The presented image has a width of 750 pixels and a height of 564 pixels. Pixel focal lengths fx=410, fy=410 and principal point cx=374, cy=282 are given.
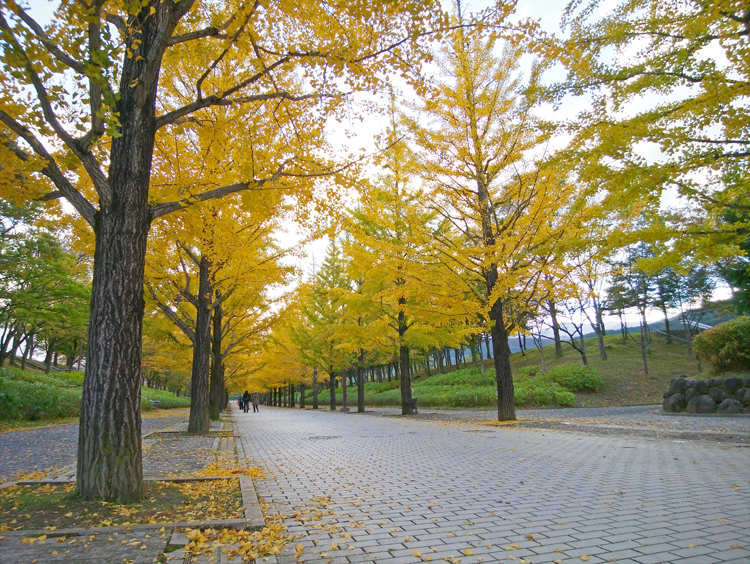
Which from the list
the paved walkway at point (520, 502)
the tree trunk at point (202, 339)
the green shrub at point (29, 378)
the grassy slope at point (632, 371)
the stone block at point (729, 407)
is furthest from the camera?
the grassy slope at point (632, 371)

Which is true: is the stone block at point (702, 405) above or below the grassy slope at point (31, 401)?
below

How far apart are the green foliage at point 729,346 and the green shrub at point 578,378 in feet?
15.2

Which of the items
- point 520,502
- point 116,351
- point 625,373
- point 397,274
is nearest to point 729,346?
point 625,373

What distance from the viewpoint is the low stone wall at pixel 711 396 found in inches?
448

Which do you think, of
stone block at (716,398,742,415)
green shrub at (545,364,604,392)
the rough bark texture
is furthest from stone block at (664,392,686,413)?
the rough bark texture

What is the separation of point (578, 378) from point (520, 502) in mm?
18002

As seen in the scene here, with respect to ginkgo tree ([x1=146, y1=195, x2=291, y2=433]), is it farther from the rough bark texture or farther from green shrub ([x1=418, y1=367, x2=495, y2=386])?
green shrub ([x1=418, y1=367, x2=495, y2=386])

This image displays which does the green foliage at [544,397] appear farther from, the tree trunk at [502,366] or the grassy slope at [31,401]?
the grassy slope at [31,401]

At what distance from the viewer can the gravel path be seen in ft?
19.9

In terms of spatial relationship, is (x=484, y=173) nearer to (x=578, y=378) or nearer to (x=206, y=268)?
(x=206, y=268)

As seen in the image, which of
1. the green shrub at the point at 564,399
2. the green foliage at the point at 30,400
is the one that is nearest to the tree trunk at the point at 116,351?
the green foliage at the point at 30,400

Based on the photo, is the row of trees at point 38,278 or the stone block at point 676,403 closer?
the stone block at point 676,403

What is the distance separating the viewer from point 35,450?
7750mm

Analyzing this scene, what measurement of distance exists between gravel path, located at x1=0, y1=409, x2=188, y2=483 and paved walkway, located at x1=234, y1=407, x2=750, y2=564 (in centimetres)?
319
